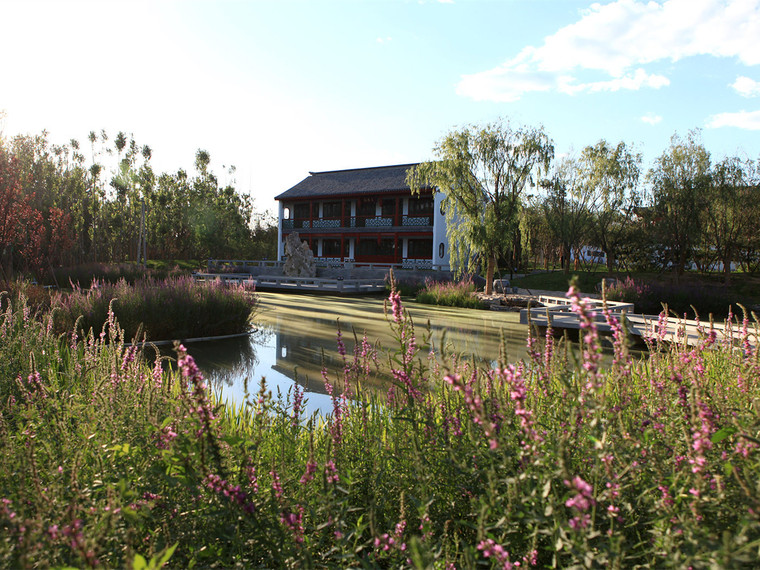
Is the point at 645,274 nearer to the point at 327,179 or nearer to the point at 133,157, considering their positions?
the point at 327,179

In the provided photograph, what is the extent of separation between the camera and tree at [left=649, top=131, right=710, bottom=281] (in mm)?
25750

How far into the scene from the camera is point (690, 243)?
87.4 feet

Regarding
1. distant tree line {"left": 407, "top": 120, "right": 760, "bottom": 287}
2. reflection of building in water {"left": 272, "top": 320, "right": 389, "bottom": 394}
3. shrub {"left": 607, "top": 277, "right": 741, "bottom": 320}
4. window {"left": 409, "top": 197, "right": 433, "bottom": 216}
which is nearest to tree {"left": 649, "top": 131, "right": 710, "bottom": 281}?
distant tree line {"left": 407, "top": 120, "right": 760, "bottom": 287}

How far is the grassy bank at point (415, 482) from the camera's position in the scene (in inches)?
71.6

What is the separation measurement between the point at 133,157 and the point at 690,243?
44.6 m

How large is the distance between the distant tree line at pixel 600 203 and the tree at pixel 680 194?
49 millimetres

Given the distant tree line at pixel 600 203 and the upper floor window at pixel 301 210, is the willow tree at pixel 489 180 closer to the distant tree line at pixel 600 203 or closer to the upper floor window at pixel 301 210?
the distant tree line at pixel 600 203

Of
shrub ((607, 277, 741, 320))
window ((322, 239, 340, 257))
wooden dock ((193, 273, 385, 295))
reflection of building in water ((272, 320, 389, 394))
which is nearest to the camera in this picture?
reflection of building in water ((272, 320, 389, 394))

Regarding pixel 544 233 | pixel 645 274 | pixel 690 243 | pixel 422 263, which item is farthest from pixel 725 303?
pixel 544 233

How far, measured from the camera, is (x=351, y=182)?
41.1m

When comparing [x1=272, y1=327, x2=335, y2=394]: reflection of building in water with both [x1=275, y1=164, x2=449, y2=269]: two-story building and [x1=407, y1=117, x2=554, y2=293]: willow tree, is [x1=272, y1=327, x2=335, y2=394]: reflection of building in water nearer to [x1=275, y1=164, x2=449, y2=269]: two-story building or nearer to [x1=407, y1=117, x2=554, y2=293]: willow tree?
[x1=407, y1=117, x2=554, y2=293]: willow tree

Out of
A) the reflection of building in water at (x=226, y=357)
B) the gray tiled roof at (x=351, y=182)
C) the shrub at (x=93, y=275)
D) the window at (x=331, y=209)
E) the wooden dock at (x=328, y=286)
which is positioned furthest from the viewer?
the window at (x=331, y=209)

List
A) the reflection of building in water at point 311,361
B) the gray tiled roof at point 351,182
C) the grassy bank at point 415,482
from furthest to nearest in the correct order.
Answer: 1. the gray tiled roof at point 351,182
2. the reflection of building in water at point 311,361
3. the grassy bank at point 415,482

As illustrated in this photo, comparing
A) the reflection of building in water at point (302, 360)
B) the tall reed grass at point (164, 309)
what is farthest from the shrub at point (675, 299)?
the tall reed grass at point (164, 309)
